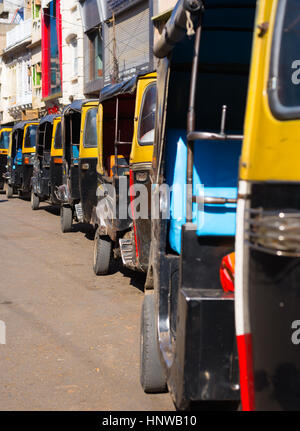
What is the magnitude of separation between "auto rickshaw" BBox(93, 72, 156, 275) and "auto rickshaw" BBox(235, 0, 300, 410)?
410 cm

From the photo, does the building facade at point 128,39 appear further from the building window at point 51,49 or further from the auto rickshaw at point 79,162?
the auto rickshaw at point 79,162

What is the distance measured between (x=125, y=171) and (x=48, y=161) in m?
8.34

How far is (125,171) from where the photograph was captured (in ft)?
29.6

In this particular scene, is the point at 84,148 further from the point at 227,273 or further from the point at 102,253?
the point at 227,273

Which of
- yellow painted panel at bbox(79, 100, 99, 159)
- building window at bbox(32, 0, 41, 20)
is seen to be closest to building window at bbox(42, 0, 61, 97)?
building window at bbox(32, 0, 41, 20)

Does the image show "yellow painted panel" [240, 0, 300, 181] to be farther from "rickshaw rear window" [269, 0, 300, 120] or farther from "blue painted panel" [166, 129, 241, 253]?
"blue painted panel" [166, 129, 241, 253]

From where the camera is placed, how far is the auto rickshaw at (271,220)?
2.48 m

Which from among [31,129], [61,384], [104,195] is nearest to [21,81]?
[31,129]

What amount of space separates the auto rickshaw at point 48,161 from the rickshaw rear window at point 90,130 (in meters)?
3.95

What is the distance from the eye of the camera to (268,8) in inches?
104

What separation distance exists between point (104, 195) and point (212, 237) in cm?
569

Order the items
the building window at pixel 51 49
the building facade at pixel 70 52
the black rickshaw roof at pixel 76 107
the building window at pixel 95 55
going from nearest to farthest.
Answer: the black rickshaw roof at pixel 76 107 < the building facade at pixel 70 52 < the building window at pixel 95 55 < the building window at pixel 51 49

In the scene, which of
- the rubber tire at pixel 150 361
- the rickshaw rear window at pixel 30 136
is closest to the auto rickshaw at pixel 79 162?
the rubber tire at pixel 150 361

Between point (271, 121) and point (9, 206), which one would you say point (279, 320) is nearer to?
point (271, 121)
